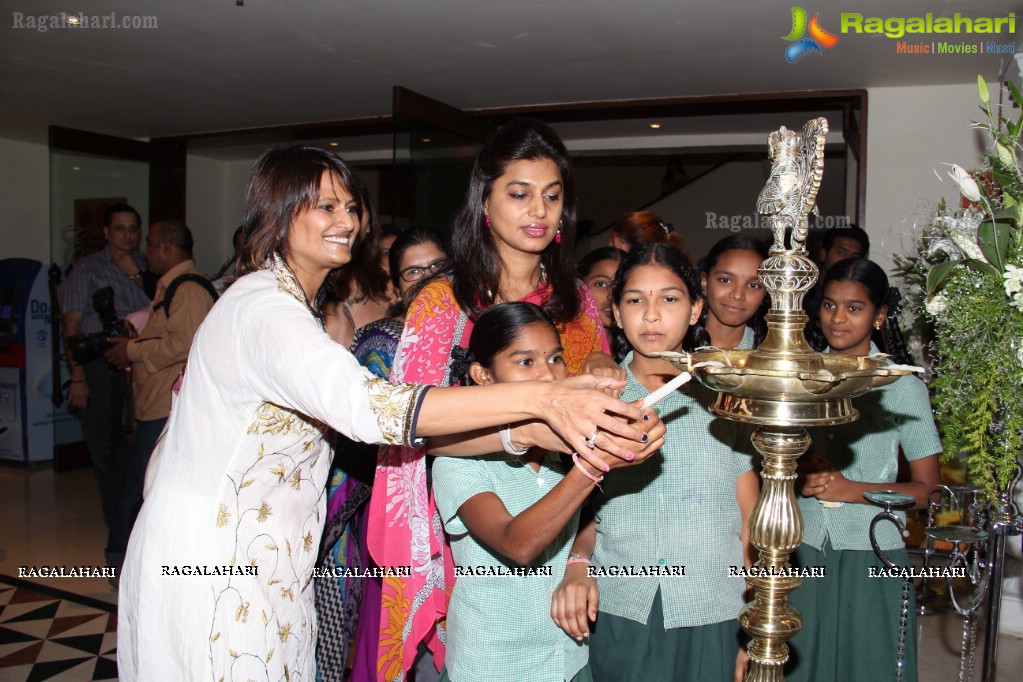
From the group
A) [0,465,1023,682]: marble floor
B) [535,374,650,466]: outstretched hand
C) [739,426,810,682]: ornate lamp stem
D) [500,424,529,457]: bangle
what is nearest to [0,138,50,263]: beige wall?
[0,465,1023,682]: marble floor

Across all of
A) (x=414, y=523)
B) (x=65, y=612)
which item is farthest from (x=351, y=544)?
(x=65, y=612)

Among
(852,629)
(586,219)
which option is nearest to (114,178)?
(586,219)

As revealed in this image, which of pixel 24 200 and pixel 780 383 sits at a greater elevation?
pixel 24 200

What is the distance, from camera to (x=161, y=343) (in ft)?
12.0

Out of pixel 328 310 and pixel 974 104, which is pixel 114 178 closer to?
pixel 328 310

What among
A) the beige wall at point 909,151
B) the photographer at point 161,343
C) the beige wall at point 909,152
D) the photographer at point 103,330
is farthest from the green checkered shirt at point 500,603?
the beige wall at point 909,152

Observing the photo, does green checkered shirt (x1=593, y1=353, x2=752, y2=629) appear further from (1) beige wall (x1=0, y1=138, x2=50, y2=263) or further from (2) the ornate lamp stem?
(1) beige wall (x1=0, y1=138, x2=50, y2=263)

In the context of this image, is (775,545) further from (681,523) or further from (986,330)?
(986,330)

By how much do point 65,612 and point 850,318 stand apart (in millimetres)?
3560

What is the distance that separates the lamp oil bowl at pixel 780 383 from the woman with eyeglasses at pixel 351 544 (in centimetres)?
110

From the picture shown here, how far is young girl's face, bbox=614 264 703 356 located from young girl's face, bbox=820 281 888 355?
769 mm

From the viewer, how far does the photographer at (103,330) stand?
4.53 m

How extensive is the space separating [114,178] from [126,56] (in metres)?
2.85

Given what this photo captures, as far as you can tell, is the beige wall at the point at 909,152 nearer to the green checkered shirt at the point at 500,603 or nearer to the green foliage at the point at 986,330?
the green foliage at the point at 986,330
